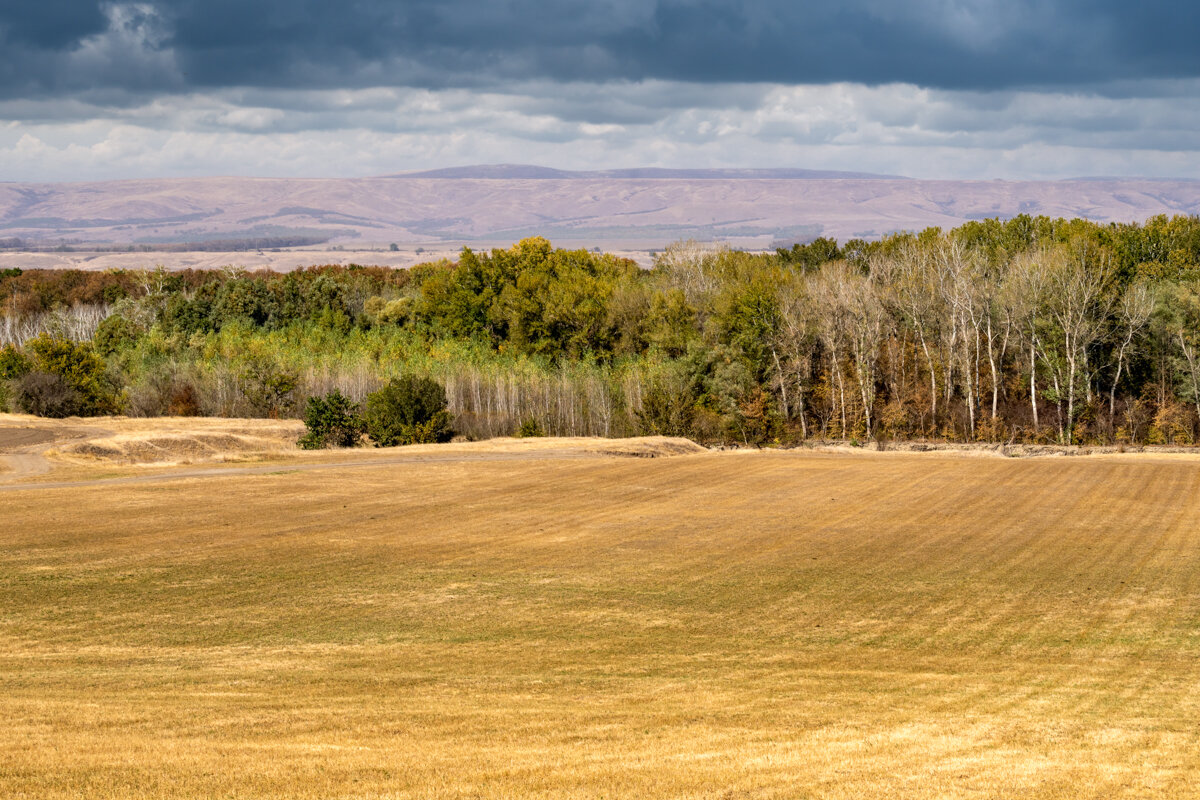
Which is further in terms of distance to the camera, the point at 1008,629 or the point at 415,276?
the point at 415,276

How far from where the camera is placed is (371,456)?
202ft

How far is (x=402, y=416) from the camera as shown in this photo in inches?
2916

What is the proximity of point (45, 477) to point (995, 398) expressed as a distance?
59506 millimetres

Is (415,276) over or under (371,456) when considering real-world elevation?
over

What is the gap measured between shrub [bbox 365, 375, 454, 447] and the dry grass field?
2381cm


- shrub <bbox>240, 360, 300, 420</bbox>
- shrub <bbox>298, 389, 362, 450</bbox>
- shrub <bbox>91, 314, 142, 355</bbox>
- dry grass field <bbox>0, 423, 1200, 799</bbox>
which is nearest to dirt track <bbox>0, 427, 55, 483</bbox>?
dry grass field <bbox>0, 423, 1200, 799</bbox>

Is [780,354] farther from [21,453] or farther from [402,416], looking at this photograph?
[21,453]

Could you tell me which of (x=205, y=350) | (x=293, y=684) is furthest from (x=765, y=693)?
(x=205, y=350)

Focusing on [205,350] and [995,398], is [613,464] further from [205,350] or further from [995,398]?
[205,350]

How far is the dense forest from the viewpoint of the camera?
7762cm

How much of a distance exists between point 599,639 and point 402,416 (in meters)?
51.8

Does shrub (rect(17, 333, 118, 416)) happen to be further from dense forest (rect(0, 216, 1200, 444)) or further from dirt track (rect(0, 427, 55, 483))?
dirt track (rect(0, 427, 55, 483))

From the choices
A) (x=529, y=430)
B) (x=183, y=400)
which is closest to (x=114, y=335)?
(x=183, y=400)

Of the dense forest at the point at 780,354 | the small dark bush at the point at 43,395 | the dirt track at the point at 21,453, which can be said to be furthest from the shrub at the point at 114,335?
the dirt track at the point at 21,453
